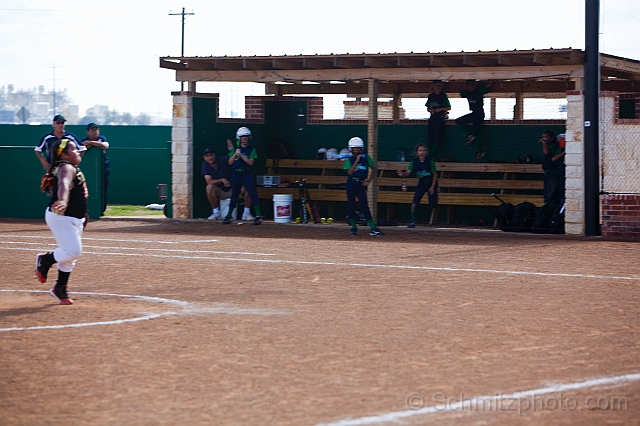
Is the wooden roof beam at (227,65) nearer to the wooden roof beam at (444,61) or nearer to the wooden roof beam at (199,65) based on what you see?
the wooden roof beam at (199,65)

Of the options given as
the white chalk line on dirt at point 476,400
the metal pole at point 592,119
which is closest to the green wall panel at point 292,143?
the metal pole at point 592,119

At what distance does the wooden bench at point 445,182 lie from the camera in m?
20.3

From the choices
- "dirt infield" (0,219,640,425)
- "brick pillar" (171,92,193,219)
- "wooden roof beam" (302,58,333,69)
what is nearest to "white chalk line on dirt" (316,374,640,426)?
"dirt infield" (0,219,640,425)

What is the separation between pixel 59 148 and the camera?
9680 millimetres

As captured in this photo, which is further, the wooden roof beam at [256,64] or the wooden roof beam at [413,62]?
the wooden roof beam at [256,64]

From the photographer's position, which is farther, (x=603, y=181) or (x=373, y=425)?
(x=603, y=181)

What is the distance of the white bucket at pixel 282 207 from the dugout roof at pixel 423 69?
247 centimetres

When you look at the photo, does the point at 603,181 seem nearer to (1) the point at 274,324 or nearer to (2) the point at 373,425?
(1) the point at 274,324

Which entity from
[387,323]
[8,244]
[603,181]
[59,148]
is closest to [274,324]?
[387,323]

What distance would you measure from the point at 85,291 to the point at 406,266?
4.45 meters

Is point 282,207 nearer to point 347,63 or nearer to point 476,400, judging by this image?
point 347,63

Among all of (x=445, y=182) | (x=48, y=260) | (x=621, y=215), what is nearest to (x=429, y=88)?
(x=445, y=182)

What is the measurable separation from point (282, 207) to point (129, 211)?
6301 mm

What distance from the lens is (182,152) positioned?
20.7m
